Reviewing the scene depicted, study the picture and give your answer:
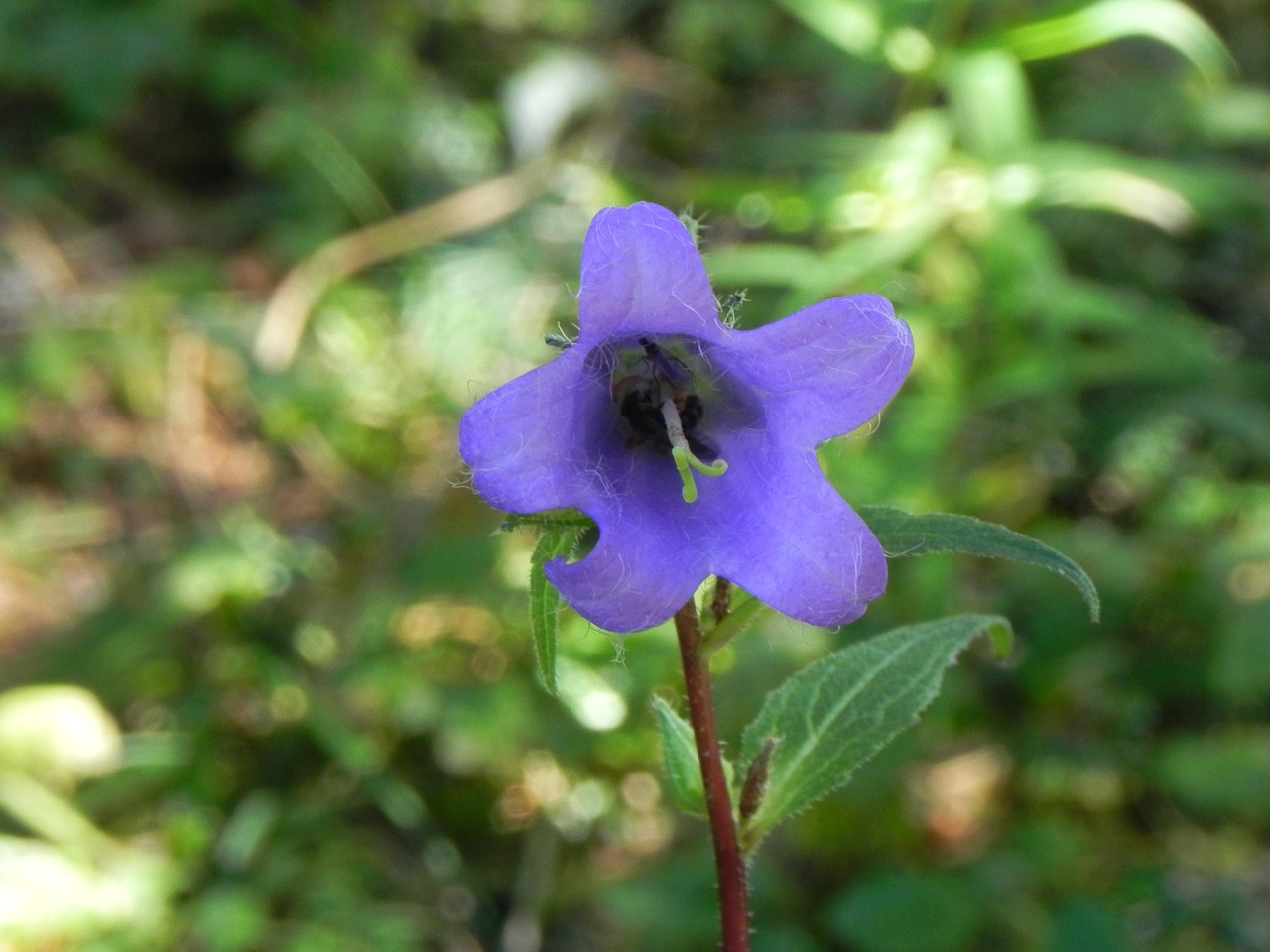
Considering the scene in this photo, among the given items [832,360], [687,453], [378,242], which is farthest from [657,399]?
[378,242]

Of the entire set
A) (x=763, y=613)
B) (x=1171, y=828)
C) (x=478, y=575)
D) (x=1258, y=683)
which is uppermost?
(x=763, y=613)

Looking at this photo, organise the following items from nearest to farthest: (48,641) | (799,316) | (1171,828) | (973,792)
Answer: (799,316), (1171,828), (973,792), (48,641)

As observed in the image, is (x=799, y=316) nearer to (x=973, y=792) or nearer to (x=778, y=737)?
(x=778, y=737)

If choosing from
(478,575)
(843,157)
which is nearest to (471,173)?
(843,157)

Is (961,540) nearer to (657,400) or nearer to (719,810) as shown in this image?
(719,810)

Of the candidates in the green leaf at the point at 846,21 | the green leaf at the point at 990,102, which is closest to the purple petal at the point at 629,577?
the green leaf at the point at 990,102
